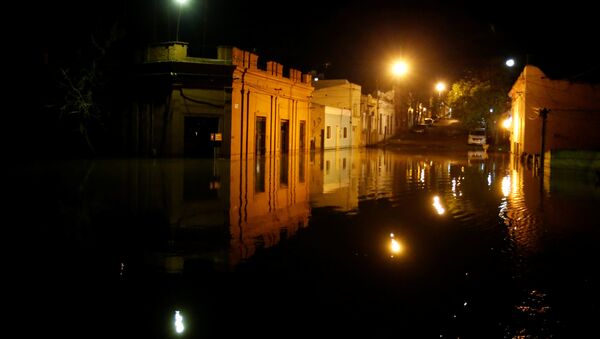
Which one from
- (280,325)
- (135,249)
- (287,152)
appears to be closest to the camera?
(280,325)

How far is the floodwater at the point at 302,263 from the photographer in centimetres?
591

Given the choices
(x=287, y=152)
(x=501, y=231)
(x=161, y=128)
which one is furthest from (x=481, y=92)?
(x=501, y=231)

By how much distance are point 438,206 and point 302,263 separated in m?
7.47

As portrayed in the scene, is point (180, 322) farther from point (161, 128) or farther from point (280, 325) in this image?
point (161, 128)

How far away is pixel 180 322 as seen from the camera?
5836 mm

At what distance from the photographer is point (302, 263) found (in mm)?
8352

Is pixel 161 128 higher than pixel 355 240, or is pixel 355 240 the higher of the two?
pixel 161 128

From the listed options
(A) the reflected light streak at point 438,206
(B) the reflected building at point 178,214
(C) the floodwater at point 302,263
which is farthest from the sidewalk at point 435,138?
(C) the floodwater at point 302,263

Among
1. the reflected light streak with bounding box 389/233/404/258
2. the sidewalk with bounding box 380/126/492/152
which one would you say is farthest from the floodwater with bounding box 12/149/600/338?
the sidewalk with bounding box 380/126/492/152

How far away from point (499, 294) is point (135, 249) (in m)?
5.30

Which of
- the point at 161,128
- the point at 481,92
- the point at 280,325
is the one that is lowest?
the point at 280,325

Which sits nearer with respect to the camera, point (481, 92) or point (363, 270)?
point (363, 270)

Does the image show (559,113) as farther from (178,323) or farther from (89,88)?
(178,323)

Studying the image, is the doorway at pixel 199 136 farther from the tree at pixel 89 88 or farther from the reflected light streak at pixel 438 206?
the reflected light streak at pixel 438 206
